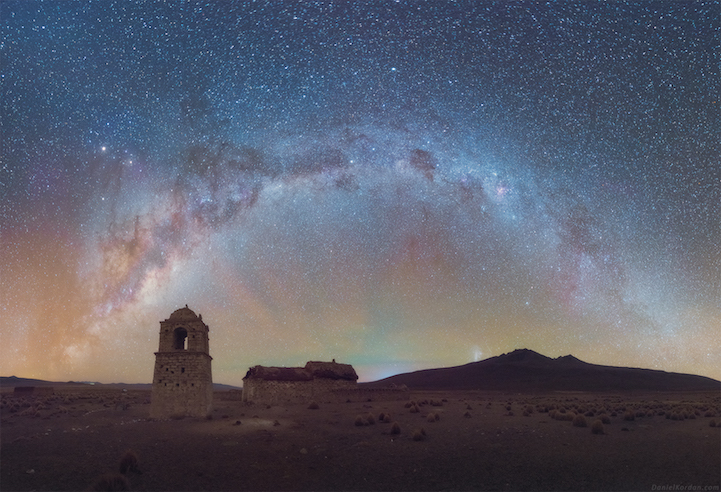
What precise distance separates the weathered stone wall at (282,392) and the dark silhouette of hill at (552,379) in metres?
36.2

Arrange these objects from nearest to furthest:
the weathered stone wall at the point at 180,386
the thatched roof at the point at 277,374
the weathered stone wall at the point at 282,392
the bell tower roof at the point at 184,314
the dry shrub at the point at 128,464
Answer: the dry shrub at the point at 128,464 < the weathered stone wall at the point at 180,386 < the bell tower roof at the point at 184,314 < the weathered stone wall at the point at 282,392 < the thatched roof at the point at 277,374

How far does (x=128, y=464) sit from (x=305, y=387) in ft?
77.7

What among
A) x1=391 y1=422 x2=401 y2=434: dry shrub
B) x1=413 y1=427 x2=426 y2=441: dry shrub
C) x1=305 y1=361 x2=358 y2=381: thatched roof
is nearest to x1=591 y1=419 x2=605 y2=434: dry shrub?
x1=413 y1=427 x2=426 y2=441: dry shrub

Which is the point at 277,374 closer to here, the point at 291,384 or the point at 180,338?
the point at 291,384

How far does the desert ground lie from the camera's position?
14.0 metres

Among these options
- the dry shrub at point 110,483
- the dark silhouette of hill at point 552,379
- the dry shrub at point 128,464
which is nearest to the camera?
the dry shrub at point 110,483

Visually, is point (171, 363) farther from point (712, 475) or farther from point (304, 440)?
point (712, 475)

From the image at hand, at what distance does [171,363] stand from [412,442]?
47.5 ft

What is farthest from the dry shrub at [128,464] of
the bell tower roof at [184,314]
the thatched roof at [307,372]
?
the thatched roof at [307,372]

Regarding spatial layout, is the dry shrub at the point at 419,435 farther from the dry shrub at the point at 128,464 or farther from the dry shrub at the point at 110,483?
the dry shrub at the point at 110,483

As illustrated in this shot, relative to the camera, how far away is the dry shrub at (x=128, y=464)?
566 inches

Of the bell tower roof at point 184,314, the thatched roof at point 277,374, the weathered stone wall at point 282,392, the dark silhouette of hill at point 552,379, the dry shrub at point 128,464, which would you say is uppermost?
the bell tower roof at point 184,314

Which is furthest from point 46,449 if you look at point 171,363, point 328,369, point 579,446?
point 328,369

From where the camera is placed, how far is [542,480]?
14258 millimetres
